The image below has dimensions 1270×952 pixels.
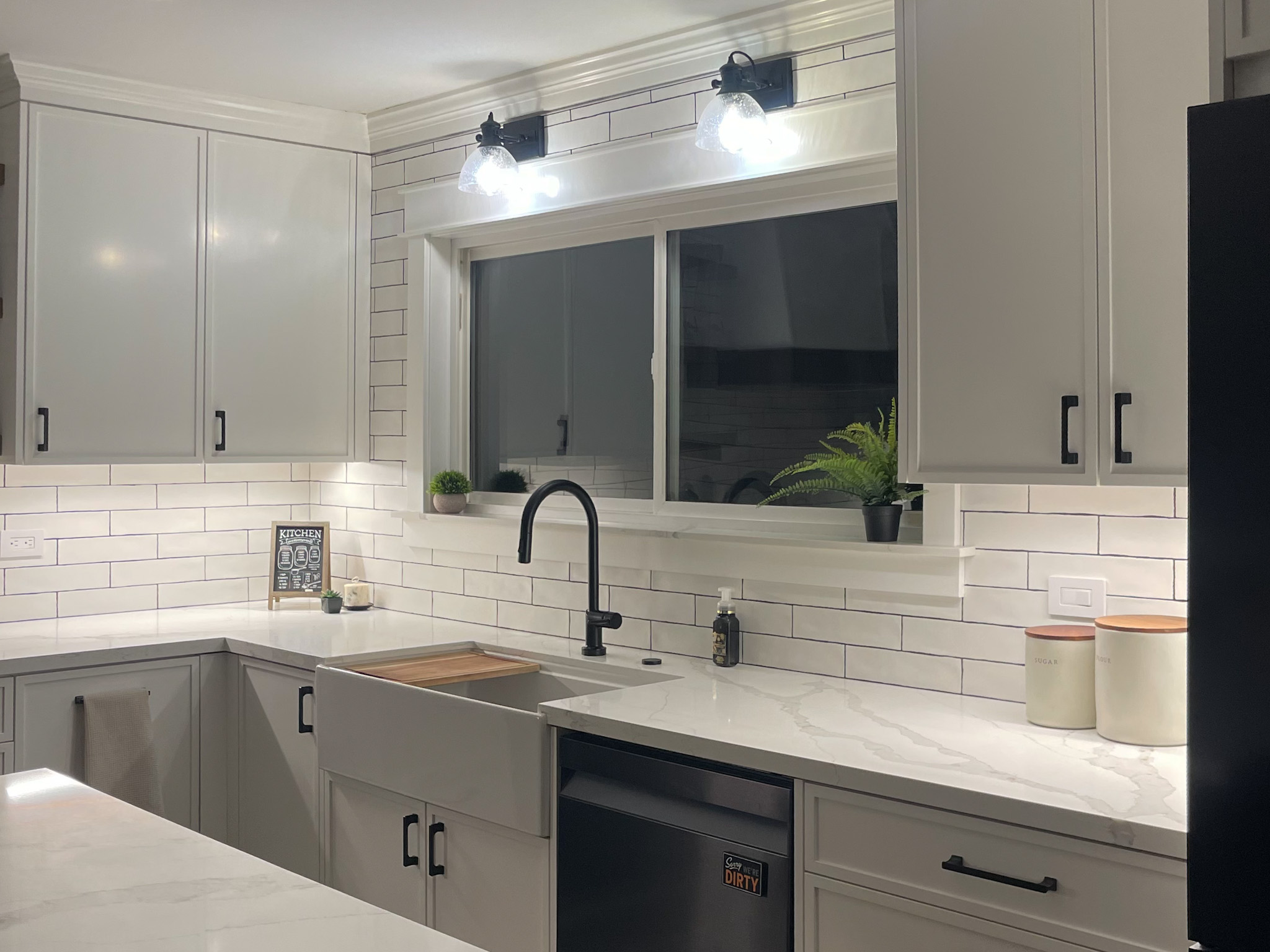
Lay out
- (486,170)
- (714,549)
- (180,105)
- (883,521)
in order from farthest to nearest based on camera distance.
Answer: (180,105) < (486,170) < (714,549) < (883,521)

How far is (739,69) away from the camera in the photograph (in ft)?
9.02

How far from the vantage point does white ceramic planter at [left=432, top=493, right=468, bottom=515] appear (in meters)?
3.71

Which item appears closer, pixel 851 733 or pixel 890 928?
pixel 890 928

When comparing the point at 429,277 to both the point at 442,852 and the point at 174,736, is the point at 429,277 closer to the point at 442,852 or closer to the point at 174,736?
the point at 174,736

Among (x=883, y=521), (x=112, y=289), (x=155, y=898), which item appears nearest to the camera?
(x=155, y=898)

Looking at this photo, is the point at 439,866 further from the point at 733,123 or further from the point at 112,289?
the point at 112,289

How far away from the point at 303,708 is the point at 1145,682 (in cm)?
211

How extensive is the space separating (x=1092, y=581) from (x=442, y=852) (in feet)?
4.99

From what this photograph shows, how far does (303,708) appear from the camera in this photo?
3.20m

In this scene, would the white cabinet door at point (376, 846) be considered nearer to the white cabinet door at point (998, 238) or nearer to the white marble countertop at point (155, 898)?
the white marble countertop at point (155, 898)

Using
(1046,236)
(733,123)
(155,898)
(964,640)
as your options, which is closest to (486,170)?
(733,123)

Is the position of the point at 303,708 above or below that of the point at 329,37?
below

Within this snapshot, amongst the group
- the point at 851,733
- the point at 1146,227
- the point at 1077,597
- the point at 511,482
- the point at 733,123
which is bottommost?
the point at 851,733

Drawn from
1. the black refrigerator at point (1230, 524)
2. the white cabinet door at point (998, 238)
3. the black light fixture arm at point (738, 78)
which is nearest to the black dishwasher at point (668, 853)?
the white cabinet door at point (998, 238)
